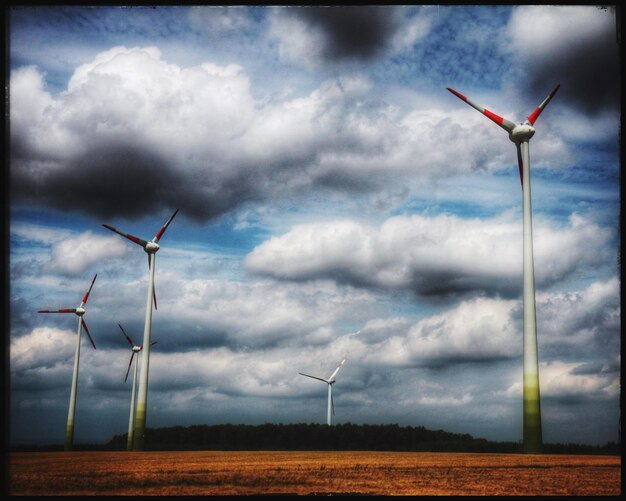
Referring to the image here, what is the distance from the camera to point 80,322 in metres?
90.1

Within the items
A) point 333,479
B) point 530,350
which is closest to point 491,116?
point 530,350

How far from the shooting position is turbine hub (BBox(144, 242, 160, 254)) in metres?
74.6

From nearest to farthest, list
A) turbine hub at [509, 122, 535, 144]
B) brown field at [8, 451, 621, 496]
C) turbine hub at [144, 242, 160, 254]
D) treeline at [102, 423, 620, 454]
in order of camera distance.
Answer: brown field at [8, 451, 621, 496] → turbine hub at [509, 122, 535, 144] → turbine hub at [144, 242, 160, 254] → treeline at [102, 423, 620, 454]

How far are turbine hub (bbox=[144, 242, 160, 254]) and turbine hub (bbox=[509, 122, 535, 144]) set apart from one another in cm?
4239

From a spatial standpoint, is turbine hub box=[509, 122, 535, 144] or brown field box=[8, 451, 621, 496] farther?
turbine hub box=[509, 122, 535, 144]

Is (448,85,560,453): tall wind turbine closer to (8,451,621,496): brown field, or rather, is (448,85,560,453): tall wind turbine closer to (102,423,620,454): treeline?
(8,451,621,496): brown field

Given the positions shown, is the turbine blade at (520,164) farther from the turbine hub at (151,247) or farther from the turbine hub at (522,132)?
the turbine hub at (151,247)

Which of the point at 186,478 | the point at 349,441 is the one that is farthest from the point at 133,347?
the point at 186,478

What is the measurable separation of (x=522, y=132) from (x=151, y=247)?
4377 centimetres

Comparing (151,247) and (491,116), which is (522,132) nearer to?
(491,116)

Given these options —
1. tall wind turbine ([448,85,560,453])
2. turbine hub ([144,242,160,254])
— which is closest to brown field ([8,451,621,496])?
tall wind turbine ([448,85,560,453])

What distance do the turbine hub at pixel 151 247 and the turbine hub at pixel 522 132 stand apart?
42.4m

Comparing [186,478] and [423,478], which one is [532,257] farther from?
[186,478]

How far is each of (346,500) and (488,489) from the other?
6290 millimetres
